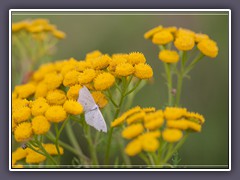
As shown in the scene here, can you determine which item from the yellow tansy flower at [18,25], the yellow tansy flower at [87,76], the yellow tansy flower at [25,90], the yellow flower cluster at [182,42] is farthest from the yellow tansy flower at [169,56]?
the yellow tansy flower at [18,25]

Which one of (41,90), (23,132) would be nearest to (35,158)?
(23,132)

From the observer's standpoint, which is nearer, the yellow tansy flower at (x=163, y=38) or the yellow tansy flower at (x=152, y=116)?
the yellow tansy flower at (x=152, y=116)

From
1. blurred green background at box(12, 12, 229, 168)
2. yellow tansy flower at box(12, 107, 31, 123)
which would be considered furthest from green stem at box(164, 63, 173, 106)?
yellow tansy flower at box(12, 107, 31, 123)

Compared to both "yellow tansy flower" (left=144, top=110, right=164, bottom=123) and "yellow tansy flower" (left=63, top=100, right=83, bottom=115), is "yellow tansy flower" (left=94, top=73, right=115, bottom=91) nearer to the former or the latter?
"yellow tansy flower" (left=63, top=100, right=83, bottom=115)

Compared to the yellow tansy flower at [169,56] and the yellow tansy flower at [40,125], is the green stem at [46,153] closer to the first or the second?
the yellow tansy flower at [40,125]

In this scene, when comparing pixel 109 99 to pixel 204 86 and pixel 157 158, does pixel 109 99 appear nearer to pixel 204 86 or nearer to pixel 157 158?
pixel 157 158
